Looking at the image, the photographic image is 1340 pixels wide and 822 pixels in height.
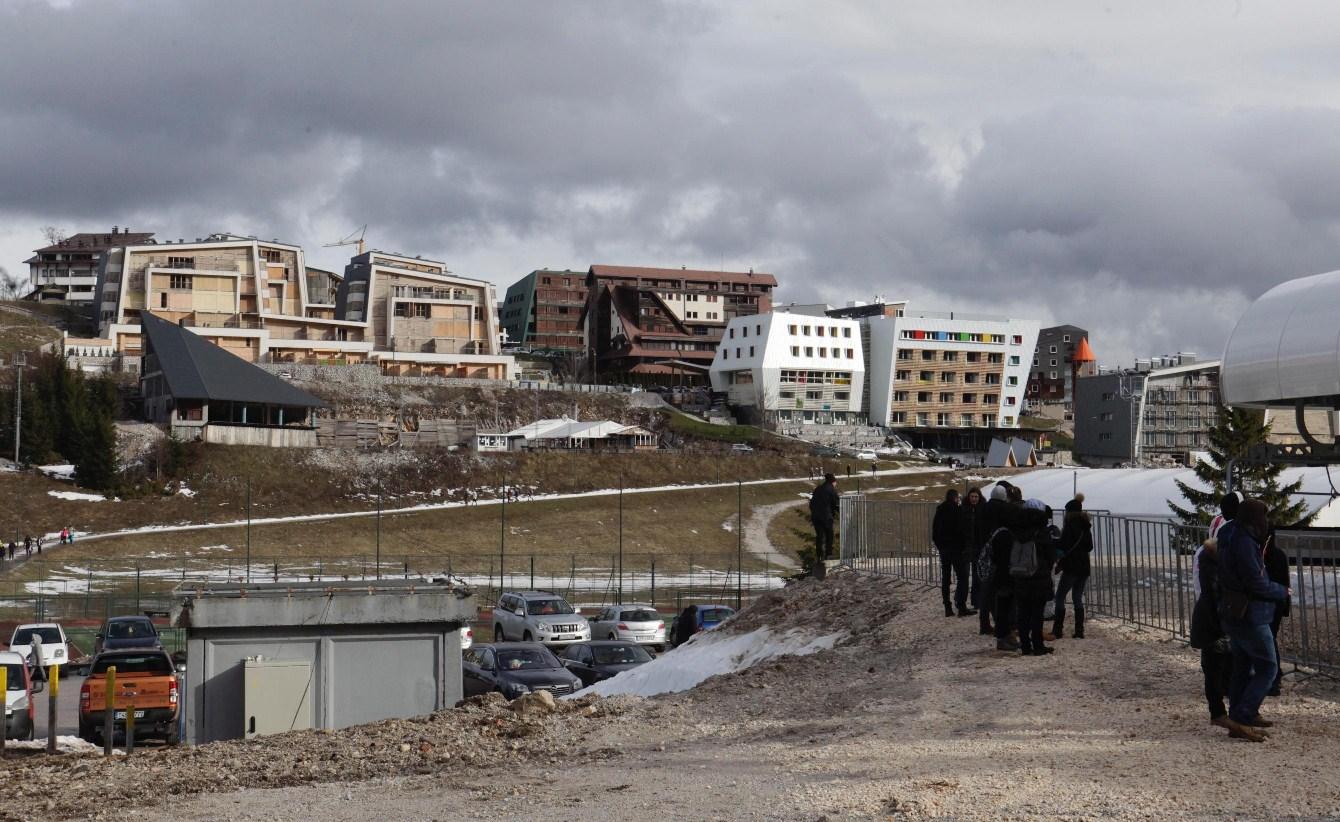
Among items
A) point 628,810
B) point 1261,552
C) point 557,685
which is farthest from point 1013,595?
point 557,685

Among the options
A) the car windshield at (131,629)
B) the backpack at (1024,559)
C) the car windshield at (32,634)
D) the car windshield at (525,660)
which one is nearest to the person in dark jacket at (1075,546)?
the backpack at (1024,559)

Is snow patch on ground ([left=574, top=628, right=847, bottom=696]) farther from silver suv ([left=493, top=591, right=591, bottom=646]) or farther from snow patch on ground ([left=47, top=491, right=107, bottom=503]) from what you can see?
snow patch on ground ([left=47, top=491, right=107, bottom=503])

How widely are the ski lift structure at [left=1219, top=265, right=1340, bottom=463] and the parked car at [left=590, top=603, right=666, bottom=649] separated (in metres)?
21.1

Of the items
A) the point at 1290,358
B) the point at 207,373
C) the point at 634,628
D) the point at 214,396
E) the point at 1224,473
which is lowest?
the point at 634,628

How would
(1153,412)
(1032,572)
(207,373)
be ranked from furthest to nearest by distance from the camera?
(1153,412), (207,373), (1032,572)

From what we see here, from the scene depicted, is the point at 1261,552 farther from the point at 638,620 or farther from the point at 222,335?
the point at 222,335

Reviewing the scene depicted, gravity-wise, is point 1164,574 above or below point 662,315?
below

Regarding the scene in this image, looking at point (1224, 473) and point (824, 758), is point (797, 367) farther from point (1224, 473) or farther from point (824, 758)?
point (824, 758)

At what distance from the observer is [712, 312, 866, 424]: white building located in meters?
132

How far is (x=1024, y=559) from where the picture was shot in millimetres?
15133

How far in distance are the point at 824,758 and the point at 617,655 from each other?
A: 18413 mm

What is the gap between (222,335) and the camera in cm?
12162

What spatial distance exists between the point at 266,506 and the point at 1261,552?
80747mm

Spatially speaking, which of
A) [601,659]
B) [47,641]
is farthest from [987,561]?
[47,641]
